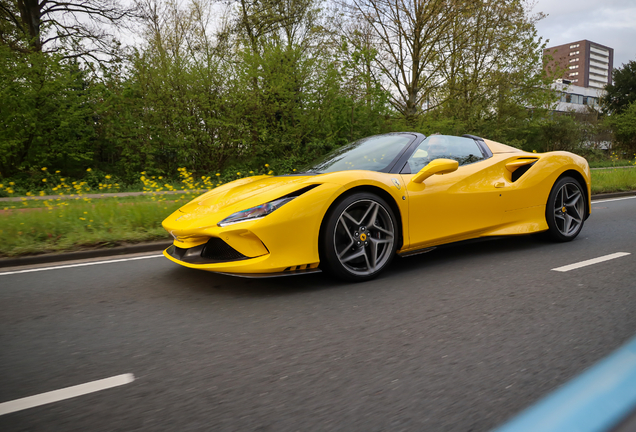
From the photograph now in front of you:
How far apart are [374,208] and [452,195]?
0.88 m

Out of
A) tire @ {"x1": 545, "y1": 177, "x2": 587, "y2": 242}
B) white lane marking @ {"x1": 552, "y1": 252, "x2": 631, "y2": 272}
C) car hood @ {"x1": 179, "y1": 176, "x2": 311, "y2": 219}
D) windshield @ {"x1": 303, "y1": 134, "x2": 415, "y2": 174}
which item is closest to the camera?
car hood @ {"x1": 179, "y1": 176, "x2": 311, "y2": 219}

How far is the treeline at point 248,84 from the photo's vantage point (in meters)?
13.2

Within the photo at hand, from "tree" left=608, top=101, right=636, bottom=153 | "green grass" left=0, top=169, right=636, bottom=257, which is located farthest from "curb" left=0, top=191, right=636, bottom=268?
"tree" left=608, top=101, right=636, bottom=153

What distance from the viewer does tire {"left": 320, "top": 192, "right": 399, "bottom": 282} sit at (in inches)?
143

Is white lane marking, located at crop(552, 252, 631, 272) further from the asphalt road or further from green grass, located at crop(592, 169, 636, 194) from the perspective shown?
green grass, located at crop(592, 169, 636, 194)

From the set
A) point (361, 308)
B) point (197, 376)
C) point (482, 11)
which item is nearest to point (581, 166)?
point (361, 308)

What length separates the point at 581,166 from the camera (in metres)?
5.43

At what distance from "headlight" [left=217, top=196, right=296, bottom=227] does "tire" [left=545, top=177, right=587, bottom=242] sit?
3.23 metres

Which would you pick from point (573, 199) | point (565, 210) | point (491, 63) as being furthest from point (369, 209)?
point (491, 63)

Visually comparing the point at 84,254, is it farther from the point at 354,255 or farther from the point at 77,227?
the point at 354,255

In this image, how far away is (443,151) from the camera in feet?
15.2

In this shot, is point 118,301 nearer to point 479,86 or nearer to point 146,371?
point 146,371

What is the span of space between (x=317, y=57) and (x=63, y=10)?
954cm

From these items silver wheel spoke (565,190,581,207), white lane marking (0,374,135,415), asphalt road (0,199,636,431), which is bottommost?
asphalt road (0,199,636,431)
